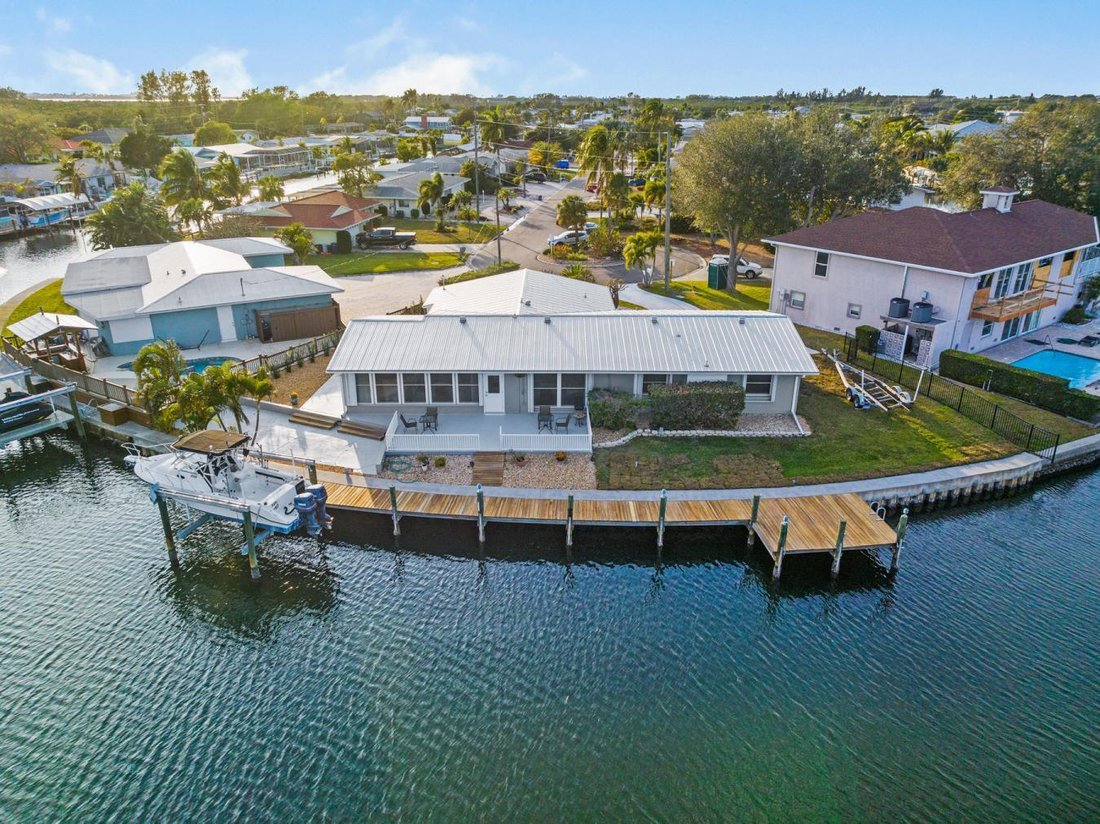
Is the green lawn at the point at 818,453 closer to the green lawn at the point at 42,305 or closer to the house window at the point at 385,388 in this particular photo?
the house window at the point at 385,388

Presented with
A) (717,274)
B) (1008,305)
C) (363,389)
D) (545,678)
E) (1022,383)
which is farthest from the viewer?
(717,274)

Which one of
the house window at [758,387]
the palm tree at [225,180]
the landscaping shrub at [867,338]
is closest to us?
the house window at [758,387]

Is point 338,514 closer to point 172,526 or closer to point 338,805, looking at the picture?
point 172,526

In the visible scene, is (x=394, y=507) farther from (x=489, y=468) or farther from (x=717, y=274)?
(x=717, y=274)

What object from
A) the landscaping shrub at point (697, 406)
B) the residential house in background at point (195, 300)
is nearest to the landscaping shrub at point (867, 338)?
the landscaping shrub at point (697, 406)

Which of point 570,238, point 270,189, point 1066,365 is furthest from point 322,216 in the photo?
point 1066,365

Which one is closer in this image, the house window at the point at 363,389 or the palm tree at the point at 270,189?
the house window at the point at 363,389

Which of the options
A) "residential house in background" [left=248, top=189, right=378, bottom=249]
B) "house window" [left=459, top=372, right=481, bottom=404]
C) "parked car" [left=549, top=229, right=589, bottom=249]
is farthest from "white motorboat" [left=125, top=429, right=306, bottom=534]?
"residential house in background" [left=248, top=189, right=378, bottom=249]
